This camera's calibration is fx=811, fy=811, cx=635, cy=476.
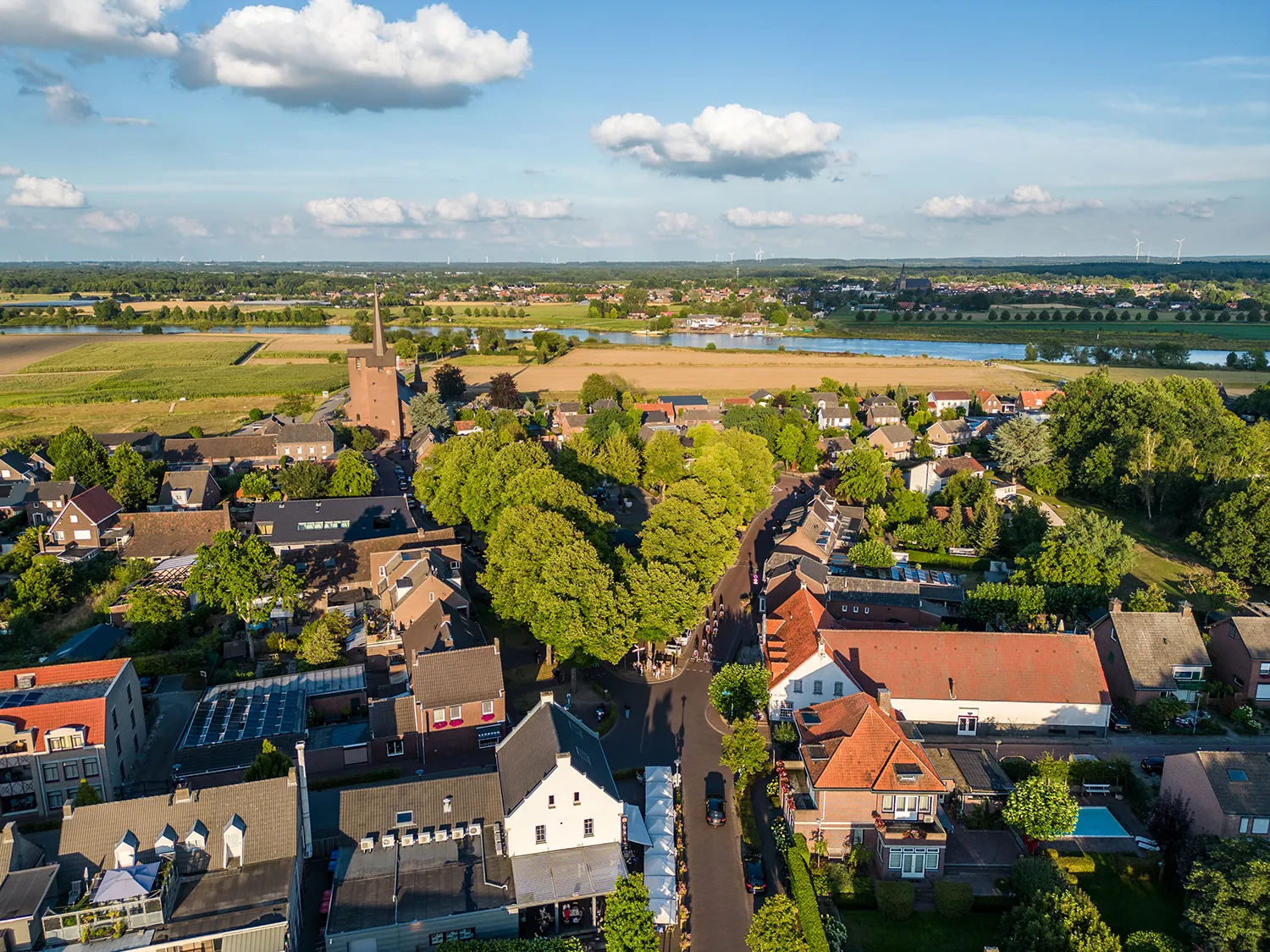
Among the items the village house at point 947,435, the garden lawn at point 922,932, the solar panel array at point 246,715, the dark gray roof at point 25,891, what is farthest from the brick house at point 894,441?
the dark gray roof at point 25,891

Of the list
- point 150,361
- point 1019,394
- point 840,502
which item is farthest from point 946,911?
point 150,361

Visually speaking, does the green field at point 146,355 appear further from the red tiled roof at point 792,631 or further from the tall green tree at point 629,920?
the tall green tree at point 629,920

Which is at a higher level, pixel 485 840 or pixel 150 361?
pixel 150 361

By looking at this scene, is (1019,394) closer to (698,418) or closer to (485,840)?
(698,418)

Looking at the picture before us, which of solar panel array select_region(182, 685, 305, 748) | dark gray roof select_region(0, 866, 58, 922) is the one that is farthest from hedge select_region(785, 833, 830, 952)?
dark gray roof select_region(0, 866, 58, 922)

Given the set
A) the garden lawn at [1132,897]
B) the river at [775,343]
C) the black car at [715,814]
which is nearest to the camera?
the garden lawn at [1132,897]

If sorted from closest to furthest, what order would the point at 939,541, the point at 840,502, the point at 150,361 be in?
the point at 939,541
the point at 840,502
the point at 150,361
